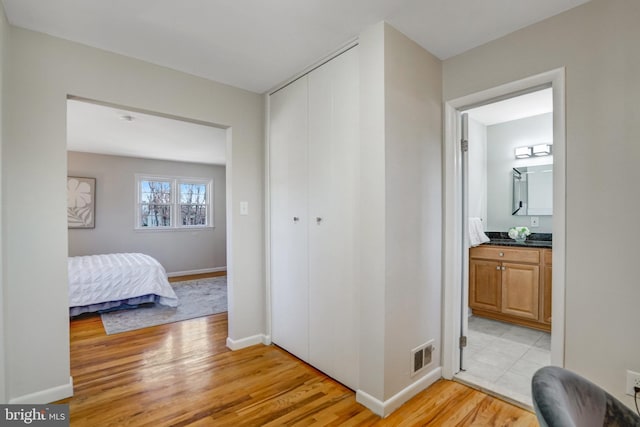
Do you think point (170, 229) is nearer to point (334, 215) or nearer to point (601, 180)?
point (334, 215)

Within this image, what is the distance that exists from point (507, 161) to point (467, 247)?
2108mm

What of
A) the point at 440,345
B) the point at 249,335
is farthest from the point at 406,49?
the point at 249,335

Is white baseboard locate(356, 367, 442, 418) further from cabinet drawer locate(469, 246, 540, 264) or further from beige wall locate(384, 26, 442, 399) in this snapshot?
cabinet drawer locate(469, 246, 540, 264)

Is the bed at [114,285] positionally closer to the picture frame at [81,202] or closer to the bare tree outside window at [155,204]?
the picture frame at [81,202]

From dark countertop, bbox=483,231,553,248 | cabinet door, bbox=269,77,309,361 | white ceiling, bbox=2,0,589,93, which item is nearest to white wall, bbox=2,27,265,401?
white ceiling, bbox=2,0,589,93

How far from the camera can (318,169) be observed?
2.43 m

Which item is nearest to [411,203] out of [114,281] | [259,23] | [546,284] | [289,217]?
[289,217]

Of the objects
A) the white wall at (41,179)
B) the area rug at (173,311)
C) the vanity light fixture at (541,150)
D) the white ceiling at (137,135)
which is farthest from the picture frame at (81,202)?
the vanity light fixture at (541,150)

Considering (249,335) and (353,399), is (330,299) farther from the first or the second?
(249,335)

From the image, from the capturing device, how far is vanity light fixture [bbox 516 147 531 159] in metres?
3.73

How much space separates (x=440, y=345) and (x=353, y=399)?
78 centimetres

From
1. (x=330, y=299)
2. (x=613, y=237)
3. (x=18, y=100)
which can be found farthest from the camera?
(x=330, y=299)

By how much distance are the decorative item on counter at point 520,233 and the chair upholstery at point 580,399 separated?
2924 mm

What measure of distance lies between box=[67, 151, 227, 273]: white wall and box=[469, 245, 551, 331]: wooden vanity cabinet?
5348mm
